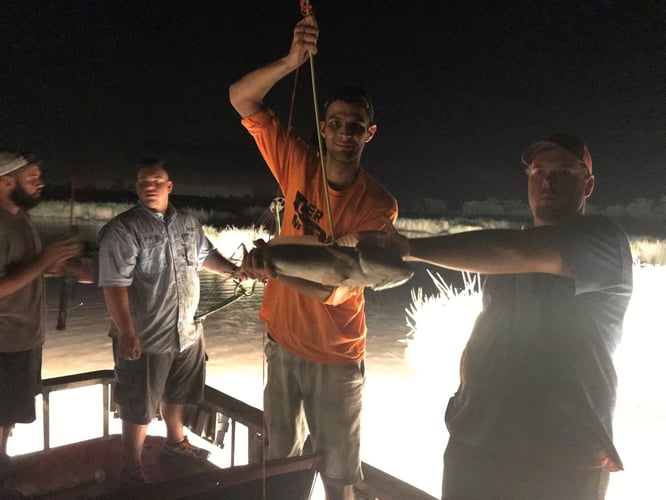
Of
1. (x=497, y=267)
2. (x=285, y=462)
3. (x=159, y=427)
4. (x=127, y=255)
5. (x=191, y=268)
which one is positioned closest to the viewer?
(x=497, y=267)

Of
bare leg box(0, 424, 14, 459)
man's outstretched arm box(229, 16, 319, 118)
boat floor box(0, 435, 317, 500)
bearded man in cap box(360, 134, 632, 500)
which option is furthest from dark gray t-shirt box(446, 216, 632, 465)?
bare leg box(0, 424, 14, 459)

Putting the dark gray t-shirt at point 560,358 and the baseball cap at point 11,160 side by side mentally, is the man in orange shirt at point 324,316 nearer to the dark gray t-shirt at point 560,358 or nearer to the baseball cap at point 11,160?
the dark gray t-shirt at point 560,358

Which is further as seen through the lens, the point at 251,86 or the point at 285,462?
the point at 251,86

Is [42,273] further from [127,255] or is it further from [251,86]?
[251,86]

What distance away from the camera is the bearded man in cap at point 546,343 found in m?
1.62

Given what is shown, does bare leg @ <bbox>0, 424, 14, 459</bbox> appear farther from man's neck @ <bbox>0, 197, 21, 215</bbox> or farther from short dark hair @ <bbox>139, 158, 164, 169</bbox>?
short dark hair @ <bbox>139, 158, 164, 169</bbox>

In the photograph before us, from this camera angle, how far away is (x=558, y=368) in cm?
174

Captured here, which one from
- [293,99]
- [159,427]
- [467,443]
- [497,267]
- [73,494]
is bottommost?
[159,427]

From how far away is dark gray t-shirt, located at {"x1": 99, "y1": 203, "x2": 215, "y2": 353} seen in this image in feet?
11.1

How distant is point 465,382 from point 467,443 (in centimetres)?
23

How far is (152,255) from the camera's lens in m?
3.52

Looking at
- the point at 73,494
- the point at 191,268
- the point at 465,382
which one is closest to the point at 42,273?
the point at 191,268

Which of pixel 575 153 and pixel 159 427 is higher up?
pixel 575 153

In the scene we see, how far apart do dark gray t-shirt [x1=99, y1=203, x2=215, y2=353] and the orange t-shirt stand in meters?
1.14
